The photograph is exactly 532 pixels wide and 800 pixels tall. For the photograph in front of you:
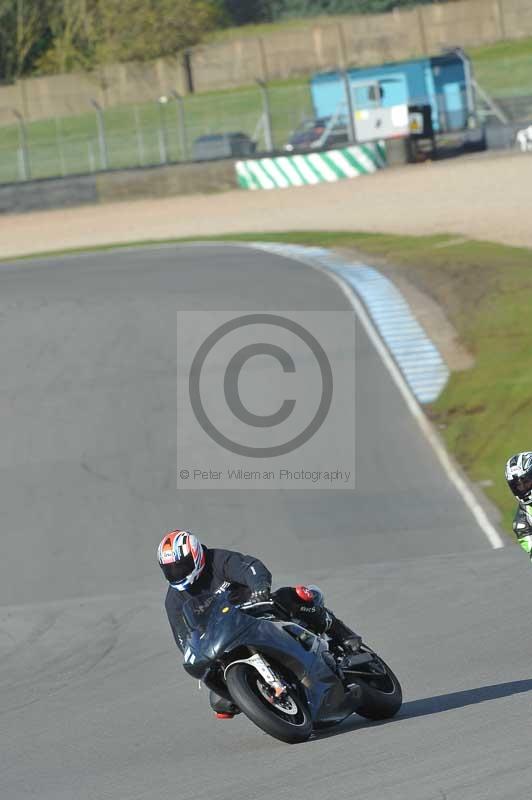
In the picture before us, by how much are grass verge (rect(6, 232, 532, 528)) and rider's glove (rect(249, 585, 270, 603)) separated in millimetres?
8123

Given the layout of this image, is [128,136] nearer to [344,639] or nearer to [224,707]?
[344,639]

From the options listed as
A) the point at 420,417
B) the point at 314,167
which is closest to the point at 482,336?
the point at 420,417

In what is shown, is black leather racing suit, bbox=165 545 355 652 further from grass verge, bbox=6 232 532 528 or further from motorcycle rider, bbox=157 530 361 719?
grass verge, bbox=6 232 532 528

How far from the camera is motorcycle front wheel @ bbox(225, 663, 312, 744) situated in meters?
6.69

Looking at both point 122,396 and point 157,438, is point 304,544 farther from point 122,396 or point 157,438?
point 122,396

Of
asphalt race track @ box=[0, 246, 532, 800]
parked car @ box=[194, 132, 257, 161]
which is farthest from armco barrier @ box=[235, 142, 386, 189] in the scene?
asphalt race track @ box=[0, 246, 532, 800]

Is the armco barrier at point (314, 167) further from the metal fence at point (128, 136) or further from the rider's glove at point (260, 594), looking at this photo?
the rider's glove at point (260, 594)

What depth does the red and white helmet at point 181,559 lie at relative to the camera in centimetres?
709

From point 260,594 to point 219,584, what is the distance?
0.30 meters

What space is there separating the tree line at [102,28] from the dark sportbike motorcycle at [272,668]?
7173cm

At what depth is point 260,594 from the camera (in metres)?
7.04

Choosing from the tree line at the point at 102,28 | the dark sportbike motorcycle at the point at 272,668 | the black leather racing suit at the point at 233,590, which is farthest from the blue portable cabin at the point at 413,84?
the dark sportbike motorcycle at the point at 272,668

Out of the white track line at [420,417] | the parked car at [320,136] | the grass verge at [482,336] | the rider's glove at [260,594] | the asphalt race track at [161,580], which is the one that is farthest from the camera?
the parked car at [320,136]

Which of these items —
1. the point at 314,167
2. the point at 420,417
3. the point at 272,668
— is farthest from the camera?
the point at 314,167
